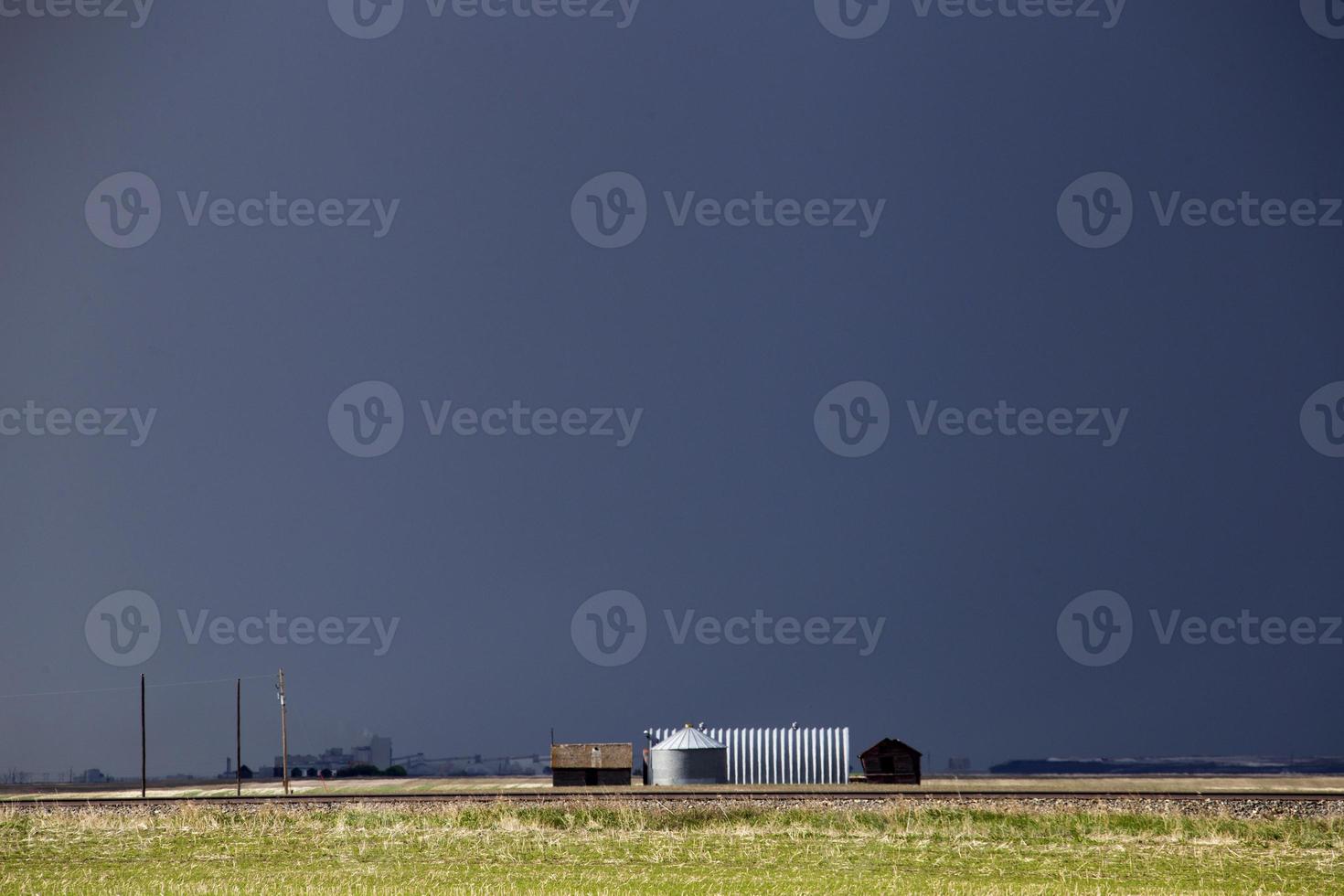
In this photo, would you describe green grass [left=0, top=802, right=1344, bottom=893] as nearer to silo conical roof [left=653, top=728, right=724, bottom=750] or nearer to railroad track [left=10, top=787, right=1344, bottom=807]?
railroad track [left=10, top=787, right=1344, bottom=807]

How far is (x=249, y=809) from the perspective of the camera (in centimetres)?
3934

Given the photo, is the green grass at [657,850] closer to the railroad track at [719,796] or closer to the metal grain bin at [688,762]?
the railroad track at [719,796]

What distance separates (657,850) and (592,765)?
18647 millimetres

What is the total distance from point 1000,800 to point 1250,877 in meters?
11.9

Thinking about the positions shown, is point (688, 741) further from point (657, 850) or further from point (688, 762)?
point (657, 850)

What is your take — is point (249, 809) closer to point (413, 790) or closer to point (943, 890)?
point (413, 790)

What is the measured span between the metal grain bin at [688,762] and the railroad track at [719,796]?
3.86m

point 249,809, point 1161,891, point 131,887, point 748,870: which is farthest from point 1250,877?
point 249,809

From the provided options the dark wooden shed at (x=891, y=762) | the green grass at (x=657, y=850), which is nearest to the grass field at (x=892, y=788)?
the dark wooden shed at (x=891, y=762)

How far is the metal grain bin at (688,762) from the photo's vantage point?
1902 inches

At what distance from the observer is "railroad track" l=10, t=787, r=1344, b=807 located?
37.7 metres

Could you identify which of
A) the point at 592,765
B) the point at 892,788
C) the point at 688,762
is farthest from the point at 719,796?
the point at 592,765

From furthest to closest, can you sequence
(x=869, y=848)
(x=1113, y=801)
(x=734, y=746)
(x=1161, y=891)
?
(x=734, y=746), (x=1113, y=801), (x=869, y=848), (x=1161, y=891)

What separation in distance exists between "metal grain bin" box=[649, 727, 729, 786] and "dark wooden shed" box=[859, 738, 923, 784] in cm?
496
